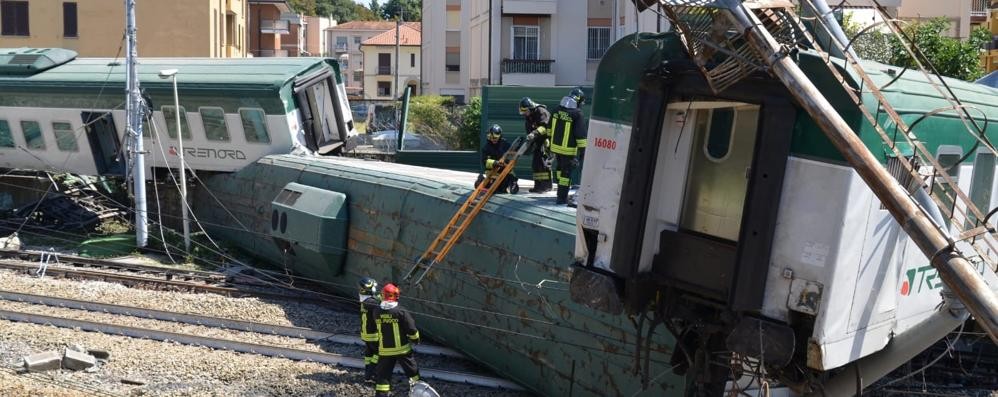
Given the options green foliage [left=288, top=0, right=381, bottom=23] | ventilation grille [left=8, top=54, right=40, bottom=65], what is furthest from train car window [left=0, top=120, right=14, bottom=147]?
Answer: green foliage [left=288, top=0, right=381, bottom=23]

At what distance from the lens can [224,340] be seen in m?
14.1

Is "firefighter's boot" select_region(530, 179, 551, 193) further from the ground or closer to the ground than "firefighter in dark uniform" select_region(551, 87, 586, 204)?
closer to the ground

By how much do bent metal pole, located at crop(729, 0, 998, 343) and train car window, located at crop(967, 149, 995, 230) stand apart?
2.36m

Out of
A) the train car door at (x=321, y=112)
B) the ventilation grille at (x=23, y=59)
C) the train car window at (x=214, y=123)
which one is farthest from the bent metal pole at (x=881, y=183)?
the ventilation grille at (x=23, y=59)

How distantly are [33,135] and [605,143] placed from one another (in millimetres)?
18773

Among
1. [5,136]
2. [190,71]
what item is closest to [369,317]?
[190,71]

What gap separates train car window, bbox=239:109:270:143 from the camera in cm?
2105

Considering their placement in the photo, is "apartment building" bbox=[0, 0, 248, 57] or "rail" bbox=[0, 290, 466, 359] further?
"apartment building" bbox=[0, 0, 248, 57]

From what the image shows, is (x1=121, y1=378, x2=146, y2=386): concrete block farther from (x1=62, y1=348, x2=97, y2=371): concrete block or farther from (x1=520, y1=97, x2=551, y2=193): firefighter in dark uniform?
(x1=520, y1=97, x2=551, y2=193): firefighter in dark uniform

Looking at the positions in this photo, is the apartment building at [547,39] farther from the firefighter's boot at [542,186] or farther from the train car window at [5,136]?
the firefighter's boot at [542,186]

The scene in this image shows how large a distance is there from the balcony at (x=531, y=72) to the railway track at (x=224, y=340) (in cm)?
2381

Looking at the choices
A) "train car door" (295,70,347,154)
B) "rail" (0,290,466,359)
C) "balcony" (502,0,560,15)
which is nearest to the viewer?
"rail" (0,290,466,359)

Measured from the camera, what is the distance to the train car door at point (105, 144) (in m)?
22.7

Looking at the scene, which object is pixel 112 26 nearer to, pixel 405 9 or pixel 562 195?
pixel 562 195
